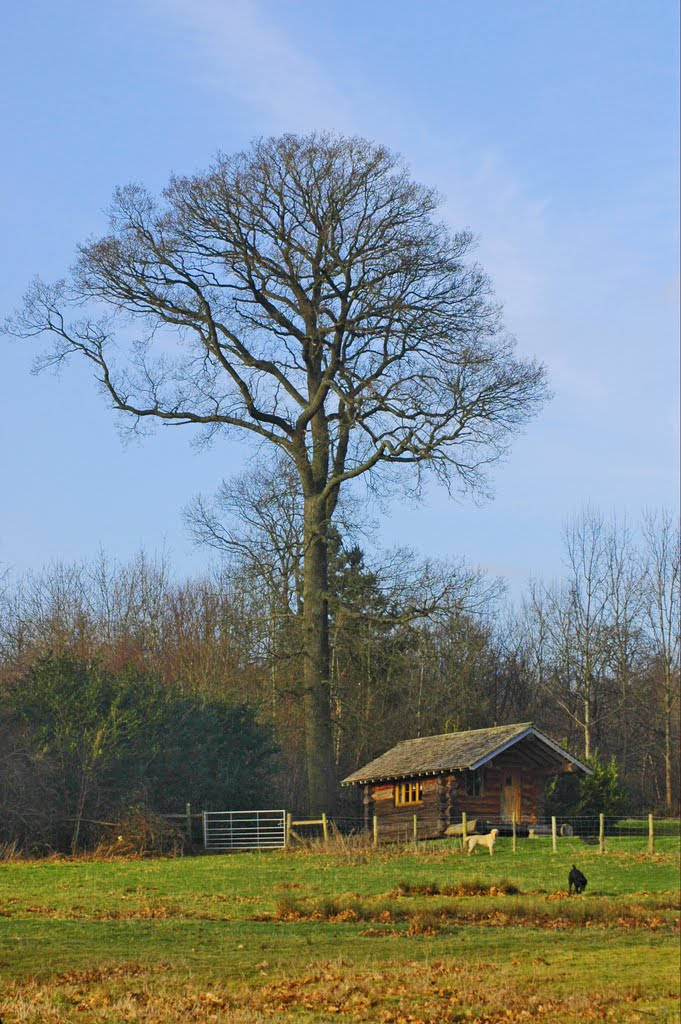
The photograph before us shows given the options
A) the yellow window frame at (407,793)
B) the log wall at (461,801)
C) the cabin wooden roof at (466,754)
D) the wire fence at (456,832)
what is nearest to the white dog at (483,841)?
the wire fence at (456,832)

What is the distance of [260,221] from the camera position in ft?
124

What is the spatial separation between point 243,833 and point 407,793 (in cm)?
660

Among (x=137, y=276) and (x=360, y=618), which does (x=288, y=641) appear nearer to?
(x=360, y=618)

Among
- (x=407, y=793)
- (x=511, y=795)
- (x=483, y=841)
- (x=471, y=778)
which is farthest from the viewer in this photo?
(x=407, y=793)

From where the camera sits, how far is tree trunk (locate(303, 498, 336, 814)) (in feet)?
128

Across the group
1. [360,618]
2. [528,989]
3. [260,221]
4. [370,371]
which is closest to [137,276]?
[260,221]

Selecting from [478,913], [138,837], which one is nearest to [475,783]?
[138,837]

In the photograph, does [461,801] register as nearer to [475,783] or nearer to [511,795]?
[475,783]

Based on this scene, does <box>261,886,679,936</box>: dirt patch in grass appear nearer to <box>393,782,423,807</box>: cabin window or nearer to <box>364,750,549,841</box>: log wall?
<box>364,750,549,841</box>: log wall

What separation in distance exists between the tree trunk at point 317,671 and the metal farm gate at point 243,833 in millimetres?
1791

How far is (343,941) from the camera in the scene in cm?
1833

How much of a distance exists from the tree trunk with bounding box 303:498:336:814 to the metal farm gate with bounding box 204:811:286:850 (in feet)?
5.88

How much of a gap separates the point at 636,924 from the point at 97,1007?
38.0 ft

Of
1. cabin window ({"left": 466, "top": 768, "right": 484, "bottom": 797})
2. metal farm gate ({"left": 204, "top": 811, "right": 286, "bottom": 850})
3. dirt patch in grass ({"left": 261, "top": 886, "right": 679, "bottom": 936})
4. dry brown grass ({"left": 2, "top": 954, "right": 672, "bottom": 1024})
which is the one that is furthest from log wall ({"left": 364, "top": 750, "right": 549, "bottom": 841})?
dry brown grass ({"left": 2, "top": 954, "right": 672, "bottom": 1024})
